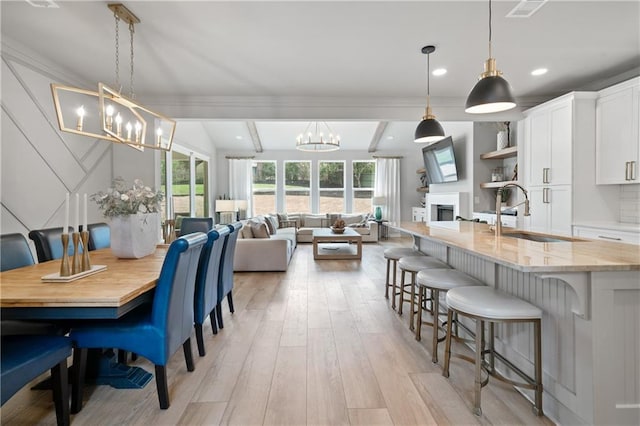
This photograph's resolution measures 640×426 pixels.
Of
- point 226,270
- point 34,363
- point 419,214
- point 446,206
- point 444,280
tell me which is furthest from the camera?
point 419,214

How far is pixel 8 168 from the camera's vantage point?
2.96 meters

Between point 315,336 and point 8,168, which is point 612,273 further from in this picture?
point 8,168

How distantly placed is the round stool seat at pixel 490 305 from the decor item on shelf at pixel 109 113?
246cm

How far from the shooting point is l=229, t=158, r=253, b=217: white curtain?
9.15m

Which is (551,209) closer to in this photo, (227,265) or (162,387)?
(227,265)

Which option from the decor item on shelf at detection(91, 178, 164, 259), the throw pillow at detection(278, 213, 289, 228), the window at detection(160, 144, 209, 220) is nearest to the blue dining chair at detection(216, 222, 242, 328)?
the decor item on shelf at detection(91, 178, 164, 259)

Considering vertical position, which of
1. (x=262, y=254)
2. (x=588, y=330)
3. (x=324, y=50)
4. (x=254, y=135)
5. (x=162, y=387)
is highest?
(x=254, y=135)

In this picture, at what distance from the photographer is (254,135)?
827 centimetres

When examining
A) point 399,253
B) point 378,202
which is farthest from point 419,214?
point 399,253

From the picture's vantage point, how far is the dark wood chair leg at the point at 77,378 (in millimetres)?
1781

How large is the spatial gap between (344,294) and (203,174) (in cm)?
587

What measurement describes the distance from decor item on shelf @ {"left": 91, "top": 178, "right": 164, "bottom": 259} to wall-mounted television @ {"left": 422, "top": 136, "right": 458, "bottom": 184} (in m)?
5.80

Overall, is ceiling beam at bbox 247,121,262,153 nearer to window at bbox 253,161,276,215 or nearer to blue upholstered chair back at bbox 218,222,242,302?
window at bbox 253,161,276,215

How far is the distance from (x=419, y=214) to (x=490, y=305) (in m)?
7.27
